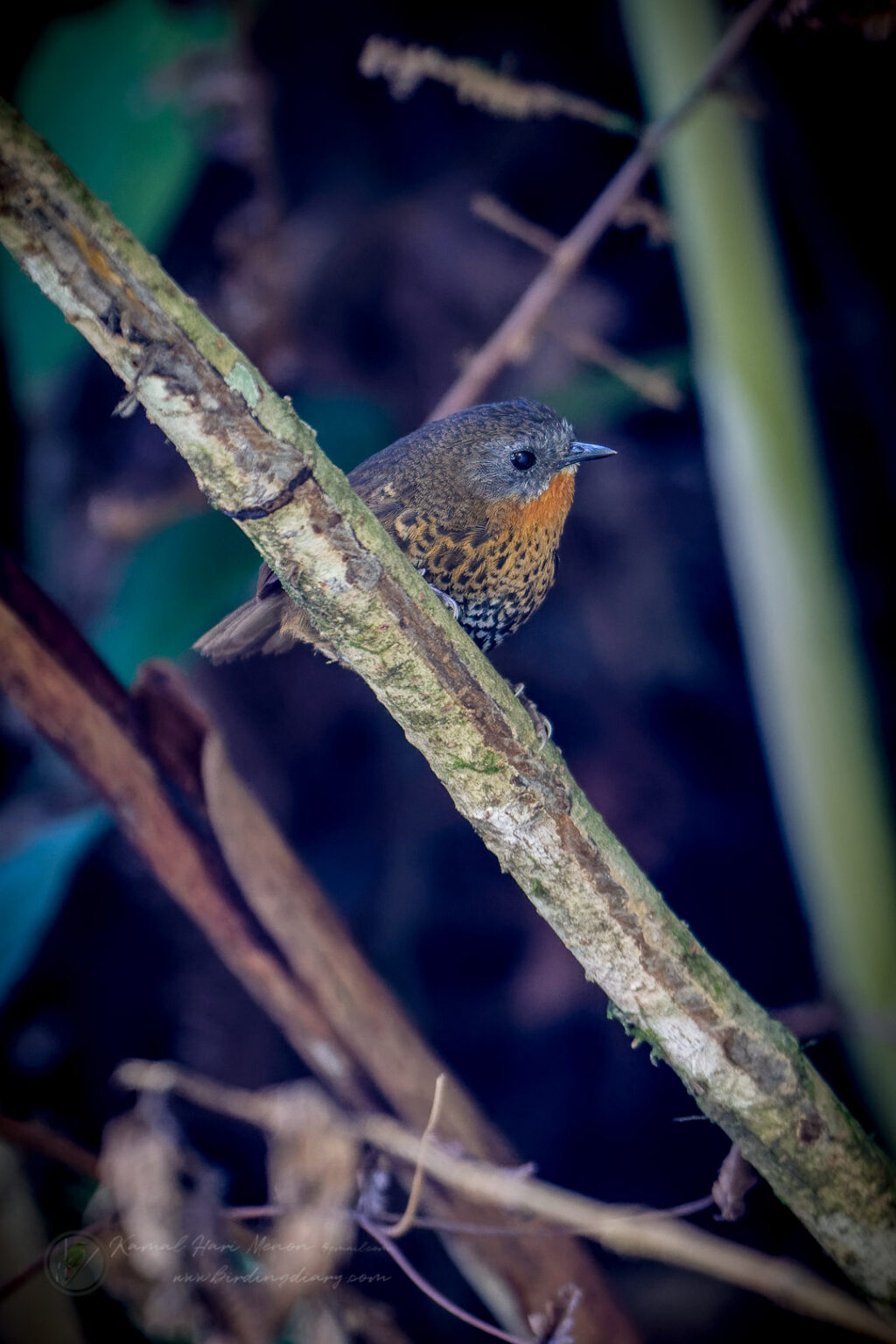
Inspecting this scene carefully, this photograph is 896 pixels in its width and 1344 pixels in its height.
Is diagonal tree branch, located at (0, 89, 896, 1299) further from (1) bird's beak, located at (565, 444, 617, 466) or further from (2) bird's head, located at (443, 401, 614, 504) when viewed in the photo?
(1) bird's beak, located at (565, 444, 617, 466)

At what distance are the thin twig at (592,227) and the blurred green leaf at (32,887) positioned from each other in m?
1.36

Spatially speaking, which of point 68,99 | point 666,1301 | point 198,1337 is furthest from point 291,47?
point 666,1301

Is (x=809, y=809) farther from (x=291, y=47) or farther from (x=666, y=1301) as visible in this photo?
(x=291, y=47)

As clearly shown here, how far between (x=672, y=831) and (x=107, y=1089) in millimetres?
1901

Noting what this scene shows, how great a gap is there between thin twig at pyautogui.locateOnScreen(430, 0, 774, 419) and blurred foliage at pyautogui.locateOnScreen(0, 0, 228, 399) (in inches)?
39.9

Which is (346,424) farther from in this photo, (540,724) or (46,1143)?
(46,1143)

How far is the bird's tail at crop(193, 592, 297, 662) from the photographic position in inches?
63.3

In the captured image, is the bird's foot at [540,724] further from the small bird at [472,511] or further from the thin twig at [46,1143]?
the thin twig at [46,1143]

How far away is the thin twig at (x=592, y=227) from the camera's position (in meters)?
1.83

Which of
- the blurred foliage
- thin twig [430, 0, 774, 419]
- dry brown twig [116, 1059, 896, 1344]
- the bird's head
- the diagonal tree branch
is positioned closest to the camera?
the diagonal tree branch

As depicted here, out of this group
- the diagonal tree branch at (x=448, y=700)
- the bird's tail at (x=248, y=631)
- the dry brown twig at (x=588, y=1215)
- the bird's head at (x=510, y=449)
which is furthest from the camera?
the bird's head at (x=510, y=449)

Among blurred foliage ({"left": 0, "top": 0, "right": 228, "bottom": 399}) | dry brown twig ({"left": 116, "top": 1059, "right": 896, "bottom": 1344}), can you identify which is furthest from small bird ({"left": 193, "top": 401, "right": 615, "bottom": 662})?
blurred foliage ({"left": 0, "top": 0, "right": 228, "bottom": 399})

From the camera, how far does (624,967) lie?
1.28 meters

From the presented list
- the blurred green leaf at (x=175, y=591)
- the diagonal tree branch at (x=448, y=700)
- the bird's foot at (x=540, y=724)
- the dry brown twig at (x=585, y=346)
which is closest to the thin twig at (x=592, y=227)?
the dry brown twig at (x=585, y=346)
